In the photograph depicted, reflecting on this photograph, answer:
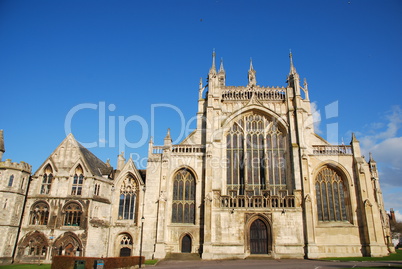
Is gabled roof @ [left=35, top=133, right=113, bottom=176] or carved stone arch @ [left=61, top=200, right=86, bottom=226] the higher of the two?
gabled roof @ [left=35, top=133, right=113, bottom=176]

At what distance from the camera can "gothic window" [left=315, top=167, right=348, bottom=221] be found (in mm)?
32781

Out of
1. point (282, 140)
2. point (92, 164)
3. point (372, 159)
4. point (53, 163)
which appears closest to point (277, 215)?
point (282, 140)

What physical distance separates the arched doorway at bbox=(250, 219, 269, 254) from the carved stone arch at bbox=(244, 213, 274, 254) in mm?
107

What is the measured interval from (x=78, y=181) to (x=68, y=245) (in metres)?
6.44

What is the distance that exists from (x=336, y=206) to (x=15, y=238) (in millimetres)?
32761

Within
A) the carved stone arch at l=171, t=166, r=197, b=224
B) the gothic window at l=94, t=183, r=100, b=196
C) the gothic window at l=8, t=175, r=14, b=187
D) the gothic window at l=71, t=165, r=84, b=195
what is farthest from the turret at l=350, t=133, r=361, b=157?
the gothic window at l=8, t=175, r=14, b=187

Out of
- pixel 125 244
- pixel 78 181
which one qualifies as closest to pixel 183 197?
pixel 125 244

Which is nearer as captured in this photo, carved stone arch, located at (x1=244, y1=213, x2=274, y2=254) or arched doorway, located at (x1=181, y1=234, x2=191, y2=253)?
carved stone arch, located at (x1=244, y1=213, x2=274, y2=254)

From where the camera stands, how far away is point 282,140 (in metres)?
36.3

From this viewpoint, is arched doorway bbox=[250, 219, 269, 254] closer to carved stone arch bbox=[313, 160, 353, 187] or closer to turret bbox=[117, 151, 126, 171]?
carved stone arch bbox=[313, 160, 353, 187]

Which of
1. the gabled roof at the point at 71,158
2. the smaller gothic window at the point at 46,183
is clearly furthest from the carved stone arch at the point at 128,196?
the smaller gothic window at the point at 46,183

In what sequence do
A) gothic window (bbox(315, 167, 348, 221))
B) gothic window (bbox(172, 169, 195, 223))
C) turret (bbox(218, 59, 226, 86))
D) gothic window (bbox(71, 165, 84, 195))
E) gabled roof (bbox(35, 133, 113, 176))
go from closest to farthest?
gothic window (bbox(315, 167, 348, 221))
gothic window (bbox(172, 169, 195, 223))
gothic window (bbox(71, 165, 84, 195))
gabled roof (bbox(35, 133, 113, 176))
turret (bbox(218, 59, 226, 86))

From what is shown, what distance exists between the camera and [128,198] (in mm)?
34969

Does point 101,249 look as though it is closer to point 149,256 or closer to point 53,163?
point 149,256
